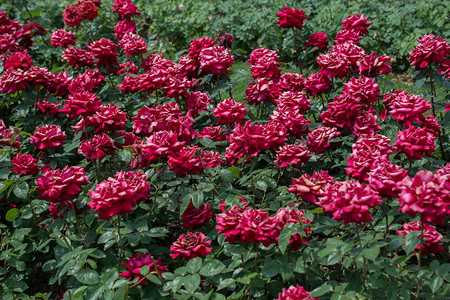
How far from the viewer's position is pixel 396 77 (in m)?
6.07

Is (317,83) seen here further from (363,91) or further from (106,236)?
(106,236)

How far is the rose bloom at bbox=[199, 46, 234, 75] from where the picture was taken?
3256mm

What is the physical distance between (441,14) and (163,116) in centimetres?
462

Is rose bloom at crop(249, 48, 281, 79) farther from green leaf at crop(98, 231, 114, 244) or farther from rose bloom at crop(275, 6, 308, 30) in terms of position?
green leaf at crop(98, 231, 114, 244)

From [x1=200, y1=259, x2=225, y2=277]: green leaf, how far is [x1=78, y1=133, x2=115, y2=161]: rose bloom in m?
0.96

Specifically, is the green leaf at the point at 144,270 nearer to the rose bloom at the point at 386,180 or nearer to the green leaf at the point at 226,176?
the green leaf at the point at 226,176

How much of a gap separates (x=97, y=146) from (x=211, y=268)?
40.5 inches

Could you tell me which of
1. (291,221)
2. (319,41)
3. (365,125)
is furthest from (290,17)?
(291,221)

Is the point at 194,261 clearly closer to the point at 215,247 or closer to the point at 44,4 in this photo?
the point at 215,247

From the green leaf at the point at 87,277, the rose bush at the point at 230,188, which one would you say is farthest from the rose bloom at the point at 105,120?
the green leaf at the point at 87,277

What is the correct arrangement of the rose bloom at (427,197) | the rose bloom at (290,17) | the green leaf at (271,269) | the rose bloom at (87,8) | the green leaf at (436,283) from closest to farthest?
the rose bloom at (427,197) < the green leaf at (436,283) < the green leaf at (271,269) < the rose bloom at (290,17) < the rose bloom at (87,8)

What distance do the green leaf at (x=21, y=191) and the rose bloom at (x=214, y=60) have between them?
1425mm

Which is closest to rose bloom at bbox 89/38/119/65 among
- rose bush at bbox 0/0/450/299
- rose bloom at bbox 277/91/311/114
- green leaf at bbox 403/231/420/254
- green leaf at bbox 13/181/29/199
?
rose bush at bbox 0/0/450/299

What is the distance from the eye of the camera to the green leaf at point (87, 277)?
2207 millimetres
